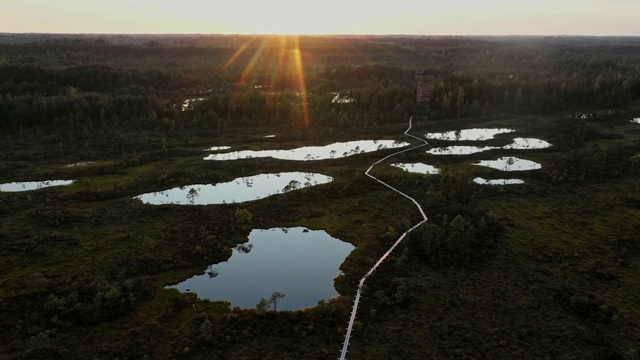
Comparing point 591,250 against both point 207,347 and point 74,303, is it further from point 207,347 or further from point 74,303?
point 74,303

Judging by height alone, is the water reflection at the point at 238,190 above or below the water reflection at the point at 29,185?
below

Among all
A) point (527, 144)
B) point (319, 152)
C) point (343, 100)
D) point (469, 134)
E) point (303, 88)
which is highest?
point (303, 88)

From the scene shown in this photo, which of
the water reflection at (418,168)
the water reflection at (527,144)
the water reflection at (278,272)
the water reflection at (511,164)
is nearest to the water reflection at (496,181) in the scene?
the water reflection at (418,168)

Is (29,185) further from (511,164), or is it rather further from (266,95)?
(511,164)

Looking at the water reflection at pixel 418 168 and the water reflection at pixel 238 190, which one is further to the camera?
the water reflection at pixel 418 168

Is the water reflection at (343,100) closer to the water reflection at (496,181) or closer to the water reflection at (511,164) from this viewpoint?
the water reflection at (511,164)

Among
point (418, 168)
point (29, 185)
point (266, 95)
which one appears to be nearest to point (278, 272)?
point (418, 168)

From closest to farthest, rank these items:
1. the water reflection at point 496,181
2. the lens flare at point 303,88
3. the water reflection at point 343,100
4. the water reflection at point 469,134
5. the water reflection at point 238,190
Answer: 1. the water reflection at point 238,190
2. the water reflection at point 496,181
3. the water reflection at point 469,134
4. the lens flare at point 303,88
5. the water reflection at point 343,100
